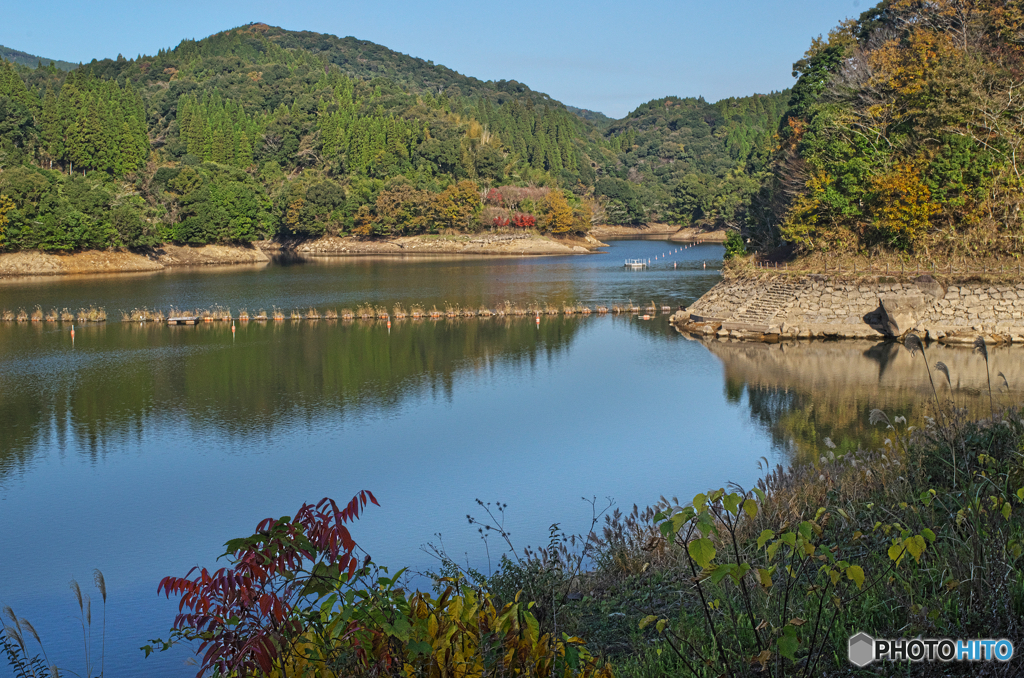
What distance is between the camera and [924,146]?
28844mm

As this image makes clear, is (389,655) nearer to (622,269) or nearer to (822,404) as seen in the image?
(822,404)

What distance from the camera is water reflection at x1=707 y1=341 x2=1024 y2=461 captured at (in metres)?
15.8

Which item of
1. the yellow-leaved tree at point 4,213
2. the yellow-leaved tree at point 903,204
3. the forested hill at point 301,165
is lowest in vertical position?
the yellow-leaved tree at point 903,204

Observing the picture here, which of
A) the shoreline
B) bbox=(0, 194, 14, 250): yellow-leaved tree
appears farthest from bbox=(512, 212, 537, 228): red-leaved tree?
bbox=(0, 194, 14, 250): yellow-leaved tree

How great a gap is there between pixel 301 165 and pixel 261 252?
24.5 meters

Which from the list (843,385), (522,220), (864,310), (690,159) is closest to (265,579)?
(843,385)

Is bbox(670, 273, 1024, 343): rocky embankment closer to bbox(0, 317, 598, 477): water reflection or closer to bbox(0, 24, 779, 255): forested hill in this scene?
bbox(0, 317, 598, 477): water reflection

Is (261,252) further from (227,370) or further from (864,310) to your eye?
(864,310)

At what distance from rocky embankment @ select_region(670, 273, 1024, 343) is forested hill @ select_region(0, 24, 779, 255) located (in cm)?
3530

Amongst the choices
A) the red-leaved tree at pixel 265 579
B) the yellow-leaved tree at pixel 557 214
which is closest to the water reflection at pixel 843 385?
the red-leaved tree at pixel 265 579

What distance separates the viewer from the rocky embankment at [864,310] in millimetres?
25031

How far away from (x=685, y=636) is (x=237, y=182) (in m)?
76.4

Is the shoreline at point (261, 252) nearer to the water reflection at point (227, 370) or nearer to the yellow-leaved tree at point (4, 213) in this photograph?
the yellow-leaved tree at point (4, 213)

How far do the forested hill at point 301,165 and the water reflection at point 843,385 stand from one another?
39799 millimetres
